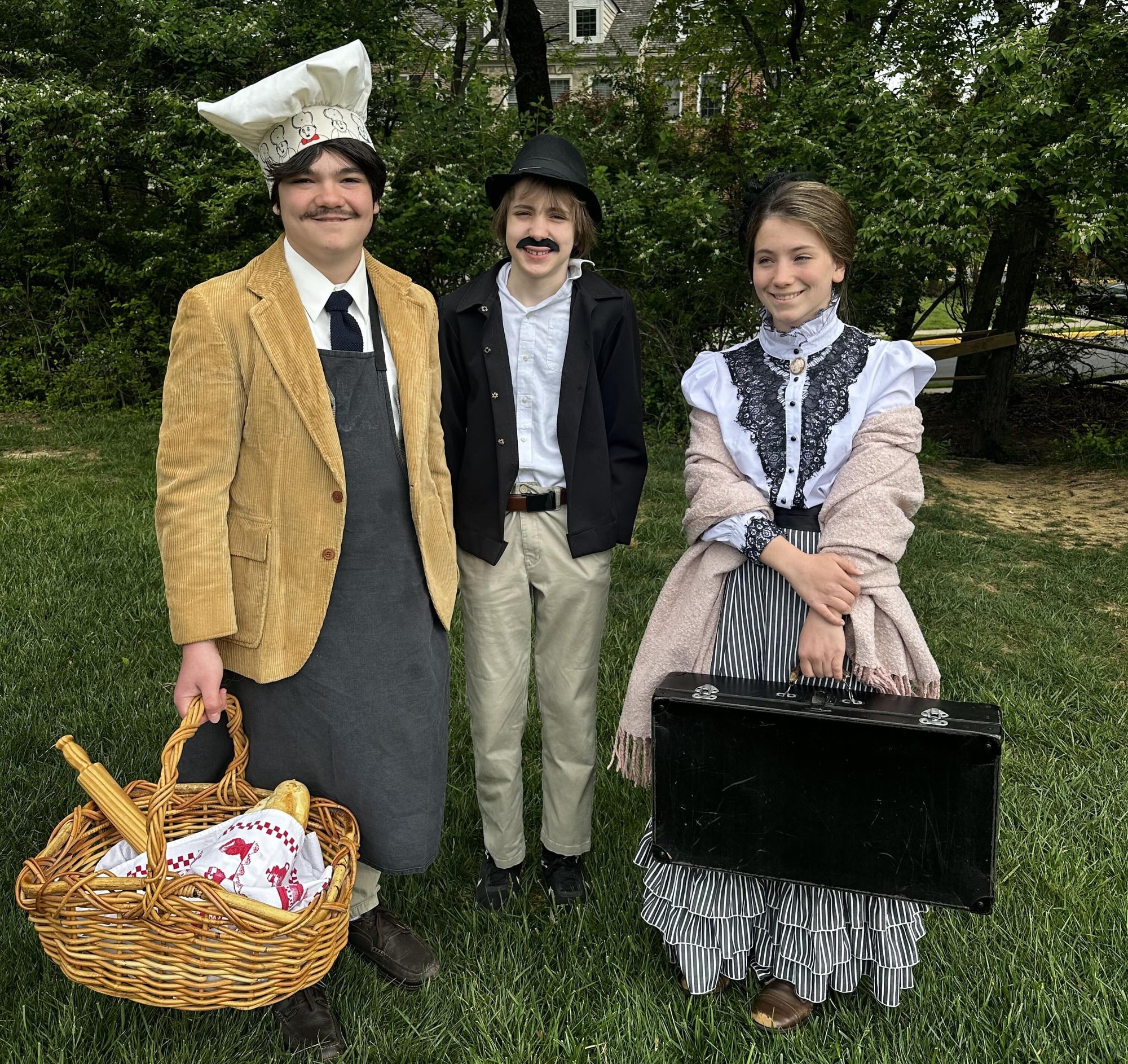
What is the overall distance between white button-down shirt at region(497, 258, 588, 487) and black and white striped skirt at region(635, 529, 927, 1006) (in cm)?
63

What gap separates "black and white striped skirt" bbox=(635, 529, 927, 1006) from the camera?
90.2 inches

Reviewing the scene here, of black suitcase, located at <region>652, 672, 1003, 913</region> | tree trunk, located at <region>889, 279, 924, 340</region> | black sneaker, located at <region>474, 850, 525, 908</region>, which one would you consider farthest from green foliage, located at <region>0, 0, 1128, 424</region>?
black sneaker, located at <region>474, 850, 525, 908</region>

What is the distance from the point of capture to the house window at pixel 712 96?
9688 mm

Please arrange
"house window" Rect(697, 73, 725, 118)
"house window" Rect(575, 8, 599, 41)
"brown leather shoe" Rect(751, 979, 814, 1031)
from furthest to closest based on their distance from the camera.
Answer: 1. "house window" Rect(575, 8, 599, 41)
2. "house window" Rect(697, 73, 725, 118)
3. "brown leather shoe" Rect(751, 979, 814, 1031)

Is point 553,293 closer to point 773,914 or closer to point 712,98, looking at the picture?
point 773,914

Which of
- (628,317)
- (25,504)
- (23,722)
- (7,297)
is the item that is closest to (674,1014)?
(628,317)

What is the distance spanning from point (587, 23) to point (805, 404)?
107ft

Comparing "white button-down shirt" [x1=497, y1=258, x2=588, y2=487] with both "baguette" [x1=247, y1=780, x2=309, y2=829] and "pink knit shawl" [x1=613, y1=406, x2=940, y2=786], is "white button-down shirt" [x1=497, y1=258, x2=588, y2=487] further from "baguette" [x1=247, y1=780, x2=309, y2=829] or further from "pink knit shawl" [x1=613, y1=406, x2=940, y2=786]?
"baguette" [x1=247, y1=780, x2=309, y2=829]

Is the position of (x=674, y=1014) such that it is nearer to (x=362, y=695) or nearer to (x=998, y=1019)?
(x=998, y=1019)

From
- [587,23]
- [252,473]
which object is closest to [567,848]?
[252,473]

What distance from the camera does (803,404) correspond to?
229cm

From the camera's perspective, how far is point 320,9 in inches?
356

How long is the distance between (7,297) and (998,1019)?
11.2 m

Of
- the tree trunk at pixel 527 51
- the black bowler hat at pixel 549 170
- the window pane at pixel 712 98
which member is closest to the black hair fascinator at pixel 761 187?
the black bowler hat at pixel 549 170
